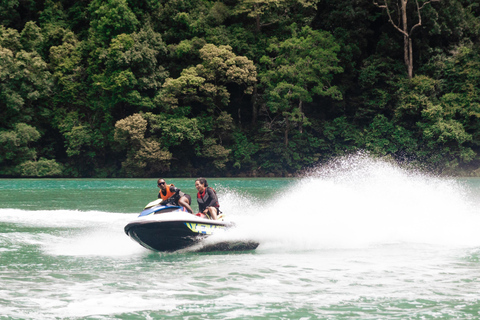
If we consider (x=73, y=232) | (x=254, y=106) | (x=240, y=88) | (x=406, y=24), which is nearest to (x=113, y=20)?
(x=240, y=88)

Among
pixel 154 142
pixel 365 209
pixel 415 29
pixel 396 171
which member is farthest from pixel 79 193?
pixel 415 29

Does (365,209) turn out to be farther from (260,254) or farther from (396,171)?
(396,171)

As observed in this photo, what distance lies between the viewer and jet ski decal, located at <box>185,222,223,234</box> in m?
10.2

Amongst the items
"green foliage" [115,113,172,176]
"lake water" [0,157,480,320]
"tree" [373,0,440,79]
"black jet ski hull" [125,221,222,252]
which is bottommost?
"lake water" [0,157,480,320]

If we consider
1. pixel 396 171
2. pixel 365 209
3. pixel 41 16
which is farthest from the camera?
pixel 41 16

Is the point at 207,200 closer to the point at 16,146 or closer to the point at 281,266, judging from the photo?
the point at 281,266

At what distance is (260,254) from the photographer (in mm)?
10555

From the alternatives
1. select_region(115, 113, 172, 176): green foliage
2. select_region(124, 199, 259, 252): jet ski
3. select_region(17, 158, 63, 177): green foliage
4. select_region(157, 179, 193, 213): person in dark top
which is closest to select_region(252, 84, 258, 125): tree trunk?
select_region(115, 113, 172, 176): green foliage

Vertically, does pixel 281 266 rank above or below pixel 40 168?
below

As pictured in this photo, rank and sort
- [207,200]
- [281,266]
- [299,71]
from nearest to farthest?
[281,266]
[207,200]
[299,71]

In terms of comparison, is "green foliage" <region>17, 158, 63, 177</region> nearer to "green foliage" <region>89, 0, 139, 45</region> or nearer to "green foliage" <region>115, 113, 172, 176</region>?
"green foliage" <region>115, 113, 172, 176</region>

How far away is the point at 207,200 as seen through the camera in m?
11.1

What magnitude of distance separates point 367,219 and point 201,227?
492cm

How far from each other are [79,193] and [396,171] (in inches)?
800
